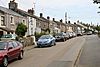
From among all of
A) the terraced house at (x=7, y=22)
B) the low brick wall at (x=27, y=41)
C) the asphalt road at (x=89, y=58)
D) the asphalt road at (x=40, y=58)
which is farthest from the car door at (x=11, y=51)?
the terraced house at (x=7, y=22)

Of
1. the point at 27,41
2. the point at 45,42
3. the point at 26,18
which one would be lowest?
the point at 45,42

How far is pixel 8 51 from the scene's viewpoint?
52.7 ft

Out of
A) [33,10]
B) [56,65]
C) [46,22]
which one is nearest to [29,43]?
[56,65]

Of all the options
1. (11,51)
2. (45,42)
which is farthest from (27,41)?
(11,51)

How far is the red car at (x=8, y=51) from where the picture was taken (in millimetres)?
15113

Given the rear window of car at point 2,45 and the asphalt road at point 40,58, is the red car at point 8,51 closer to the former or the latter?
the rear window of car at point 2,45

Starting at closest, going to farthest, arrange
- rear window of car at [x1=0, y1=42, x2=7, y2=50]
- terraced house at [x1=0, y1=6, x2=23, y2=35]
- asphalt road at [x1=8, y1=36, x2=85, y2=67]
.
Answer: asphalt road at [x1=8, y1=36, x2=85, y2=67] < rear window of car at [x1=0, y1=42, x2=7, y2=50] < terraced house at [x1=0, y1=6, x2=23, y2=35]

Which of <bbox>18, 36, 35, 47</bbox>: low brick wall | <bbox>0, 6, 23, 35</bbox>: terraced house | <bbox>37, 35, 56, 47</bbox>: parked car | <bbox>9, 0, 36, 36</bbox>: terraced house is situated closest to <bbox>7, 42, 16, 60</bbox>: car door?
<bbox>18, 36, 35, 47</bbox>: low brick wall

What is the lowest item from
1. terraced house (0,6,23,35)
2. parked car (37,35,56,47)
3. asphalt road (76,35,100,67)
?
asphalt road (76,35,100,67)

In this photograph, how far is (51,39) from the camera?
3531cm

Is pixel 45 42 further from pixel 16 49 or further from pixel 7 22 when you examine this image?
pixel 16 49

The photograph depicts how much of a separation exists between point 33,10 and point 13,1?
13623mm

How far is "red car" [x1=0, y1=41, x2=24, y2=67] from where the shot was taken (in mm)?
15113

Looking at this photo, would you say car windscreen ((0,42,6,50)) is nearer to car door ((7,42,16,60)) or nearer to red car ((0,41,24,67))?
red car ((0,41,24,67))
